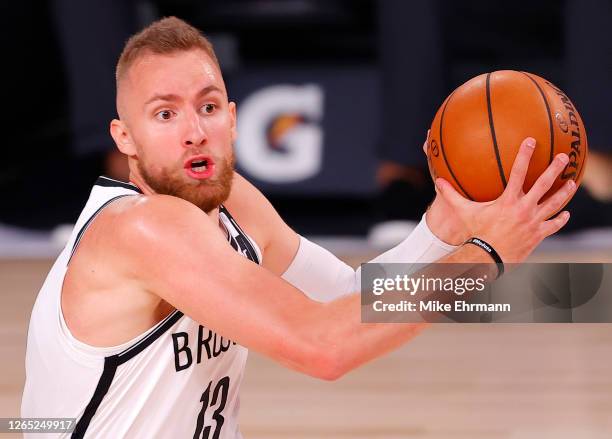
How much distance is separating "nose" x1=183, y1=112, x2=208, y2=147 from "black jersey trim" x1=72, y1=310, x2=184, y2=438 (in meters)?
0.34

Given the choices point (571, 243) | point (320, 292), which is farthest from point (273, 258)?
point (571, 243)

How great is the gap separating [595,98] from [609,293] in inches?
123

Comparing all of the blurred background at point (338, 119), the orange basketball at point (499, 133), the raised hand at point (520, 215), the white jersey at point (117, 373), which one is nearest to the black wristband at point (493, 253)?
the raised hand at point (520, 215)

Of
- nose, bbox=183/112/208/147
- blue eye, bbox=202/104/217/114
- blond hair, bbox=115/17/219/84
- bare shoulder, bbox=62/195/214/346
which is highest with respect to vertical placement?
blond hair, bbox=115/17/219/84

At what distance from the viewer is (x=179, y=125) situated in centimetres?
217

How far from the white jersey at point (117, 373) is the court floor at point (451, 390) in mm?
996

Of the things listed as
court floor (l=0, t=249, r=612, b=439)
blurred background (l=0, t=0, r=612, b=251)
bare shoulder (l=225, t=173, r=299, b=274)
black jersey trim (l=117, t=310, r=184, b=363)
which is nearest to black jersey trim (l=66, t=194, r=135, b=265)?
black jersey trim (l=117, t=310, r=184, b=363)

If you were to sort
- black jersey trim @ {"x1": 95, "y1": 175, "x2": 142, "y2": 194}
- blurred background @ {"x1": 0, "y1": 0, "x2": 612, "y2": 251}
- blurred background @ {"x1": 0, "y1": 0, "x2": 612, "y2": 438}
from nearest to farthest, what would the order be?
black jersey trim @ {"x1": 95, "y1": 175, "x2": 142, "y2": 194}
blurred background @ {"x1": 0, "y1": 0, "x2": 612, "y2": 438}
blurred background @ {"x1": 0, "y1": 0, "x2": 612, "y2": 251}

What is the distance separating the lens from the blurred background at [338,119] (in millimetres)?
4168

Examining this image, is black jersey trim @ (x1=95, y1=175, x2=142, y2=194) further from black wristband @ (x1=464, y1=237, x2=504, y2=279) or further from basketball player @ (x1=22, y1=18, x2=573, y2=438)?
black wristband @ (x1=464, y1=237, x2=504, y2=279)

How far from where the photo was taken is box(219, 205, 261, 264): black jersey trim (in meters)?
2.45

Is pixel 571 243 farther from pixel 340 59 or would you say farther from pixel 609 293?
pixel 609 293

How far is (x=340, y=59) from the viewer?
6.52 metres

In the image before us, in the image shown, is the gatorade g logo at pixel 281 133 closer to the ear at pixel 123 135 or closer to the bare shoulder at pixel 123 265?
the ear at pixel 123 135
